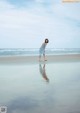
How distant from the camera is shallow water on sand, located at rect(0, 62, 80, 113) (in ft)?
6.77

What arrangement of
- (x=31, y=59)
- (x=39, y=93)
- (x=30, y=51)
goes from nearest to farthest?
(x=39, y=93), (x=31, y=59), (x=30, y=51)

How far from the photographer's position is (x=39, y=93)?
8.15 feet

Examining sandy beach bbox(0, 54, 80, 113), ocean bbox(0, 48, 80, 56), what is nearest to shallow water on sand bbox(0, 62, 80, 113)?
sandy beach bbox(0, 54, 80, 113)

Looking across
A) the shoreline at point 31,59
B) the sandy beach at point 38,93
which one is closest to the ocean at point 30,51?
the shoreline at point 31,59

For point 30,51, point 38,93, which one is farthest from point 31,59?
point 38,93

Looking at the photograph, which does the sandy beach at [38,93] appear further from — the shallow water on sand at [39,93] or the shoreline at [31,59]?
the shoreline at [31,59]

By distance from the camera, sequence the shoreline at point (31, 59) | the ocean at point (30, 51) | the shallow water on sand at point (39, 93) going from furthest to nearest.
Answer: the ocean at point (30, 51) → the shoreline at point (31, 59) → the shallow water on sand at point (39, 93)

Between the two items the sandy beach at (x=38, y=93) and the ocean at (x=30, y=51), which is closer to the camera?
the sandy beach at (x=38, y=93)

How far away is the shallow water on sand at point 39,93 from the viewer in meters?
2.06

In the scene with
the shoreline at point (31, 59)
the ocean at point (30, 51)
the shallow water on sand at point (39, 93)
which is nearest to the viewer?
the shallow water on sand at point (39, 93)

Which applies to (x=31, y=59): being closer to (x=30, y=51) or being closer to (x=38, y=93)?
(x=30, y=51)

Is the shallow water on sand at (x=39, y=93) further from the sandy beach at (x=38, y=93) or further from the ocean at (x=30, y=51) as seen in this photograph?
the ocean at (x=30, y=51)

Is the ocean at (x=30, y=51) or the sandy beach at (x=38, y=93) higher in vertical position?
the sandy beach at (x=38, y=93)

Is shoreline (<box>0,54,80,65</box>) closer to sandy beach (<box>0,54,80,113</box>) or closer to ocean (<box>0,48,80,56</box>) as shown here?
ocean (<box>0,48,80,56</box>)
